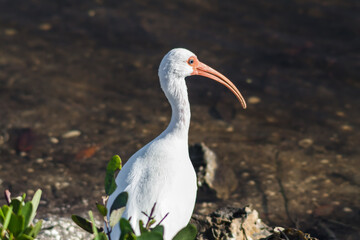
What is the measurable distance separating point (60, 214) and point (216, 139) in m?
2.28

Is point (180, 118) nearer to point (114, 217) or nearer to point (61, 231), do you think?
point (61, 231)

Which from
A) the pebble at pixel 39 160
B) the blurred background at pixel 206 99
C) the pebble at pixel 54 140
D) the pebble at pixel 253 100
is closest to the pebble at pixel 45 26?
the blurred background at pixel 206 99

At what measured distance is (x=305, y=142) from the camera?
6.50m

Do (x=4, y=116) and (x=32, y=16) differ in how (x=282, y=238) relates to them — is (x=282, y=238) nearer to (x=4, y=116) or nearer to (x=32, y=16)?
(x=4, y=116)

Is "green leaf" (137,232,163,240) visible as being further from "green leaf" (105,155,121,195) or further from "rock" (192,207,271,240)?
"rock" (192,207,271,240)

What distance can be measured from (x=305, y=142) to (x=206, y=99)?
1.56 m

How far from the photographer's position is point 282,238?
3.77 metres

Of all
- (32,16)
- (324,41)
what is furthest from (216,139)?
(32,16)

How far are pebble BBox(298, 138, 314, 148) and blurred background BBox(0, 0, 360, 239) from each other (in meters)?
0.02

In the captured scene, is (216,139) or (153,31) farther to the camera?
(153,31)

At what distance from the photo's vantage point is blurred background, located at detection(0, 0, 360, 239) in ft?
18.2

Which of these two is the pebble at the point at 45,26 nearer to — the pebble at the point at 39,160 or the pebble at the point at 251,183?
the pebble at the point at 39,160

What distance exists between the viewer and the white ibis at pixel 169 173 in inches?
141

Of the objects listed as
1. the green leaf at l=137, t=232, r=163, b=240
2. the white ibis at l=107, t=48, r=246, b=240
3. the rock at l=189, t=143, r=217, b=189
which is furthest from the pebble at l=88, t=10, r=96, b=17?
the green leaf at l=137, t=232, r=163, b=240
